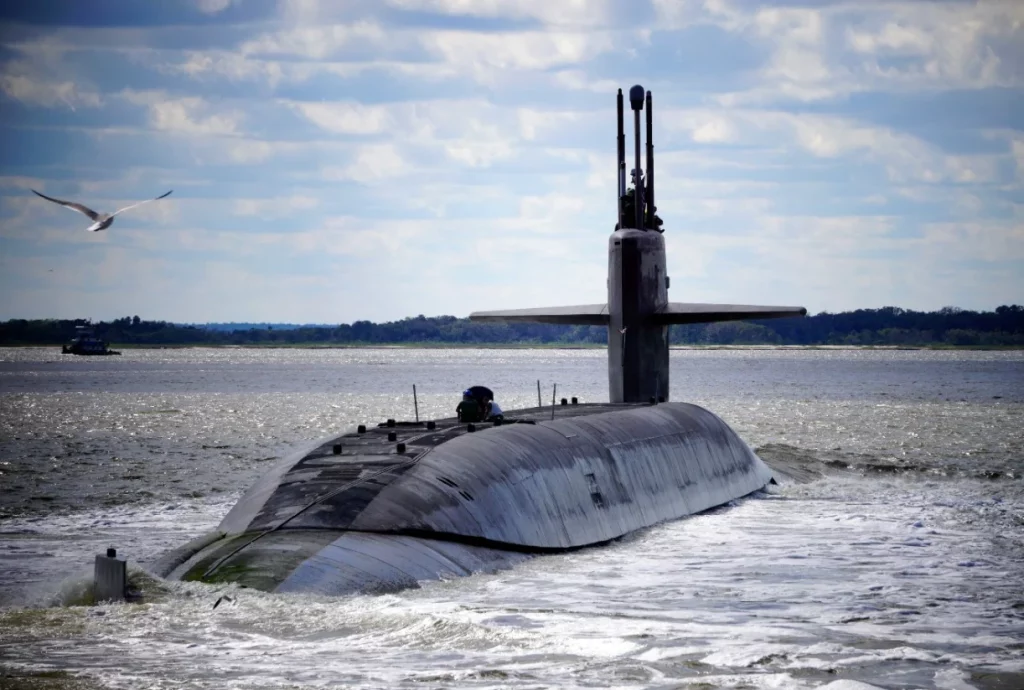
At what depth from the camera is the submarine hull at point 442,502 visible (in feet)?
47.0

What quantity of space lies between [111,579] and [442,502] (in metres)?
4.24

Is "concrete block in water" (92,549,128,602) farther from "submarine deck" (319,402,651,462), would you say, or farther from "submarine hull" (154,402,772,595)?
"submarine deck" (319,402,651,462)

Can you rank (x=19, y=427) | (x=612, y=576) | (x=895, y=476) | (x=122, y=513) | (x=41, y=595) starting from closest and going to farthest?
(x=41, y=595), (x=612, y=576), (x=122, y=513), (x=895, y=476), (x=19, y=427)

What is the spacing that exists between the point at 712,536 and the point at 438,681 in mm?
9963

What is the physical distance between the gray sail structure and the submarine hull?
3563mm

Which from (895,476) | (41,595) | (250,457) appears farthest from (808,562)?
(250,457)

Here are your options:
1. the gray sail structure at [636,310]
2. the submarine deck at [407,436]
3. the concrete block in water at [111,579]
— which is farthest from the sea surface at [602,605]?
the gray sail structure at [636,310]

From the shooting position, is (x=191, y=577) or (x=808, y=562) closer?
(x=191, y=577)

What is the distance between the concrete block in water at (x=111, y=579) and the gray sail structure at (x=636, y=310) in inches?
562

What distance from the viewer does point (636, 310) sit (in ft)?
91.0

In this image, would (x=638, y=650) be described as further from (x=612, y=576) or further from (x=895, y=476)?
(x=895, y=476)

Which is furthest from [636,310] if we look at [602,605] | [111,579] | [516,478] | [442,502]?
[111,579]

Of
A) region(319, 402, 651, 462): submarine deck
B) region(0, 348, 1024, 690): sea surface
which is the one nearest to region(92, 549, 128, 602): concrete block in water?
region(0, 348, 1024, 690): sea surface

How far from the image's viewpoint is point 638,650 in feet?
41.1
